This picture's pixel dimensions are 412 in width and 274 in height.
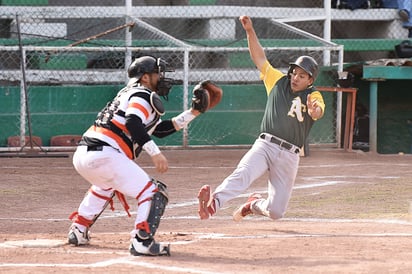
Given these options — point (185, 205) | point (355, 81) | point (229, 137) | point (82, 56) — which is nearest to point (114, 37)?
point (82, 56)

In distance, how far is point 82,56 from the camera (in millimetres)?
18438

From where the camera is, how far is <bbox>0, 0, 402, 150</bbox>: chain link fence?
17406 mm

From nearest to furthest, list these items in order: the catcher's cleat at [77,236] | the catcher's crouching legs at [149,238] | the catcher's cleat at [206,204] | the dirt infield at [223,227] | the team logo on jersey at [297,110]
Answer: the dirt infield at [223,227]
the catcher's crouching legs at [149,238]
the catcher's cleat at [77,236]
the catcher's cleat at [206,204]
the team logo on jersey at [297,110]

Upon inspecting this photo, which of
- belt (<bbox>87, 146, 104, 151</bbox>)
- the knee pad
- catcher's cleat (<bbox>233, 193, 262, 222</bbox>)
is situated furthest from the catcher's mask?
catcher's cleat (<bbox>233, 193, 262, 222</bbox>)

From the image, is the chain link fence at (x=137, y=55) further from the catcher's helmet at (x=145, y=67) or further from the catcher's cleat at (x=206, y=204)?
the catcher's helmet at (x=145, y=67)

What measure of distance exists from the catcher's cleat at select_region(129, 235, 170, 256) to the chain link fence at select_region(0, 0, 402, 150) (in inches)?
367

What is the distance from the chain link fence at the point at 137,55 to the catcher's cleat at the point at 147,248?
30.6 ft

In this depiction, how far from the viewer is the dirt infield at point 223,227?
6723 mm

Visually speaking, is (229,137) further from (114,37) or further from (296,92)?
(296,92)

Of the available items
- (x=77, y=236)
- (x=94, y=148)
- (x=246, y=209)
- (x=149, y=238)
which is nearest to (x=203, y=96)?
(x=94, y=148)

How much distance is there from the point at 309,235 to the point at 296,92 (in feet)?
4.23

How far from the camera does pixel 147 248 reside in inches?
276

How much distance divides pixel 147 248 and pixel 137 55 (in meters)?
11.1

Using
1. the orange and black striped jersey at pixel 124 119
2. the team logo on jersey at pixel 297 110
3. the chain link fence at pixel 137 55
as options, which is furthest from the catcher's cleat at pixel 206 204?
the chain link fence at pixel 137 55
